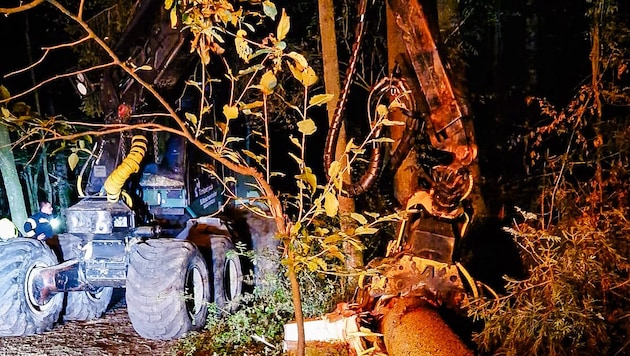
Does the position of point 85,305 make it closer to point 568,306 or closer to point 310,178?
point 310,178

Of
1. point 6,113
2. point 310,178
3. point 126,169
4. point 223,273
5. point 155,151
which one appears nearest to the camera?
point 310,178

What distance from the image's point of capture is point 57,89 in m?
12.8

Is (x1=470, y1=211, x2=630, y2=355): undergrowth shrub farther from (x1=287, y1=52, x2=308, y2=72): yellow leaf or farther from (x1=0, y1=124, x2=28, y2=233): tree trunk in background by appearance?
(x1=0, y1=124, x2=28, y2=233): tree trunk in background

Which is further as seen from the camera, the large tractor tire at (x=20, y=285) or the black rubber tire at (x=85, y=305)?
the black rubber tire at (x=85, y=305)

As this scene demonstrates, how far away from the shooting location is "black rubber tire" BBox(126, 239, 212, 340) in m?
5.40

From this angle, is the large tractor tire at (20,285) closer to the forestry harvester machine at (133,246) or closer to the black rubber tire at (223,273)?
the forestry harvester machine at (133,246)

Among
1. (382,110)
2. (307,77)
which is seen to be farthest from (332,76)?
(307,77)

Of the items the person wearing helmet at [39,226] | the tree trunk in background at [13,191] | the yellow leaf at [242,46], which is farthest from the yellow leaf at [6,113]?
the tree trunk in background at [13,191]

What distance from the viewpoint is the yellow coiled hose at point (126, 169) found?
533cm

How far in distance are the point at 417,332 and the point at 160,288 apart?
2.93 m

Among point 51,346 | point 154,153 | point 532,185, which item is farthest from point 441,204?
point 532,185

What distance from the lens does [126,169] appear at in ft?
17.5

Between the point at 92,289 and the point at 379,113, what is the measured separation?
3.93m

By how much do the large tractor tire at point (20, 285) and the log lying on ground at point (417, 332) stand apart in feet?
12.4
